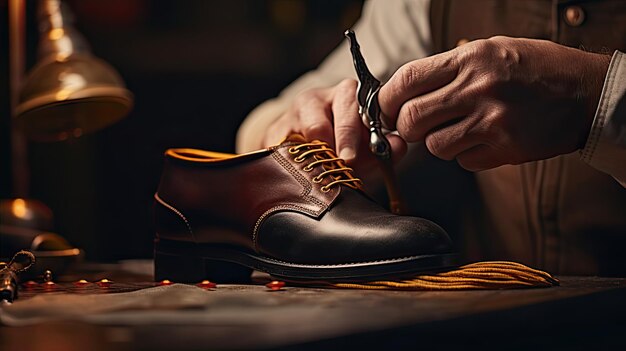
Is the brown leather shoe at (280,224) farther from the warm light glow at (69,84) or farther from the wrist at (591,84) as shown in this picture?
the warm light glow at (69,84)

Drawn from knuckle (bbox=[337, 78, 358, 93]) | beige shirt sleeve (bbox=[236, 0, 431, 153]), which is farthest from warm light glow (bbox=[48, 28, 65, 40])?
knuckle (bbox=[337, 78, 358, 93])

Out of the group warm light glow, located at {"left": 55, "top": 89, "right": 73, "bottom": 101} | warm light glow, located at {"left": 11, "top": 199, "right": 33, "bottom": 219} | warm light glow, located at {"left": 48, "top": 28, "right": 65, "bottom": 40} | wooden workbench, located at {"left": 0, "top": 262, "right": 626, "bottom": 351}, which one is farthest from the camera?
warm light glow, located at {"left": 48, "top": 28, "right": 65, "bottom": 40}

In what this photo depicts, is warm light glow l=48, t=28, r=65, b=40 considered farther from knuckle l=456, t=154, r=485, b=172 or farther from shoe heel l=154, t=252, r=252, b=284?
knuckle l=456, t=154, r=485, b=172

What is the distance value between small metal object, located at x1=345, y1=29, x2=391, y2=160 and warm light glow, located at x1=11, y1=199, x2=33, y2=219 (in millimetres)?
489

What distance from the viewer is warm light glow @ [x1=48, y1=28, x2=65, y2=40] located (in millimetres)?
1363

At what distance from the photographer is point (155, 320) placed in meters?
0.56

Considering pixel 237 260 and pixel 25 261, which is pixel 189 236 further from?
pixel 25 261

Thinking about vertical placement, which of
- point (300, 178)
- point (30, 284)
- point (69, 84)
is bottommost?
point (30, 284)

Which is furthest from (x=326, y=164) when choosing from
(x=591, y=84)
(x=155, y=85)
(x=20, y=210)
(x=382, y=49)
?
(x=155, y=85)

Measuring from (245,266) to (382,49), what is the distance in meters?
0.72

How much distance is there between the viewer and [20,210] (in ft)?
3.67

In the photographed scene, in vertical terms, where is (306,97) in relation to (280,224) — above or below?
Result: above

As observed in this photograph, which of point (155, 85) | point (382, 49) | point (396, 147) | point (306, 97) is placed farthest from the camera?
point (155, 85)

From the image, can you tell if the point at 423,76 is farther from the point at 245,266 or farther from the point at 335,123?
the point at 245,266
